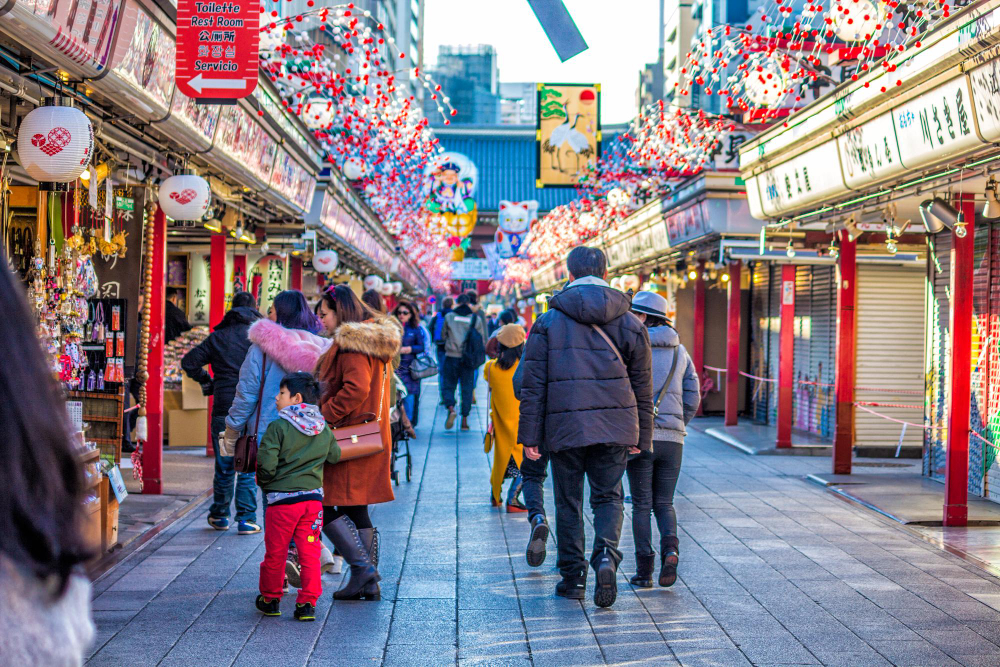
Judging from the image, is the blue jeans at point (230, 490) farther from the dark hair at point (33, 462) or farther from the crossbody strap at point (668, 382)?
the dark hair at point (33, 462)

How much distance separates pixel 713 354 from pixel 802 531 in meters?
11.3

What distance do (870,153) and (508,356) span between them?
3.32 meters

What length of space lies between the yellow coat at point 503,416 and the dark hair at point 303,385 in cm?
294

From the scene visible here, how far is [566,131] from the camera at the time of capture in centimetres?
1950

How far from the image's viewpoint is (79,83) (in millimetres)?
5566

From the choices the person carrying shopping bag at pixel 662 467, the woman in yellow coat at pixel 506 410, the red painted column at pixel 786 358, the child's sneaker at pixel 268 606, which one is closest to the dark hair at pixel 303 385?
the child's sneaker at pixel 268 606

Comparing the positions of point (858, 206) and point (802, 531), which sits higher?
point (858, 206)

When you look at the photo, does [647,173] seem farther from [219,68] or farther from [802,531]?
[219,68]

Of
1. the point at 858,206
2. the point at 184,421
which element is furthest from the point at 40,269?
the point at 858,206

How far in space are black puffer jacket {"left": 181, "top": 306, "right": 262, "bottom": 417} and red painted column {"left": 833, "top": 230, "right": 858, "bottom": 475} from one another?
650 centimetres

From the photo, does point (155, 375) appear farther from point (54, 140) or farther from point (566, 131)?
point (566, 131)

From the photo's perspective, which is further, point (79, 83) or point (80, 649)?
point (79, 83)

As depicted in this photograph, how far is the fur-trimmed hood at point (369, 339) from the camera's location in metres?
5.87

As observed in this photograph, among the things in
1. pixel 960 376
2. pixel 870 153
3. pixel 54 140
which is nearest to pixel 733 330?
pixel 960 376
